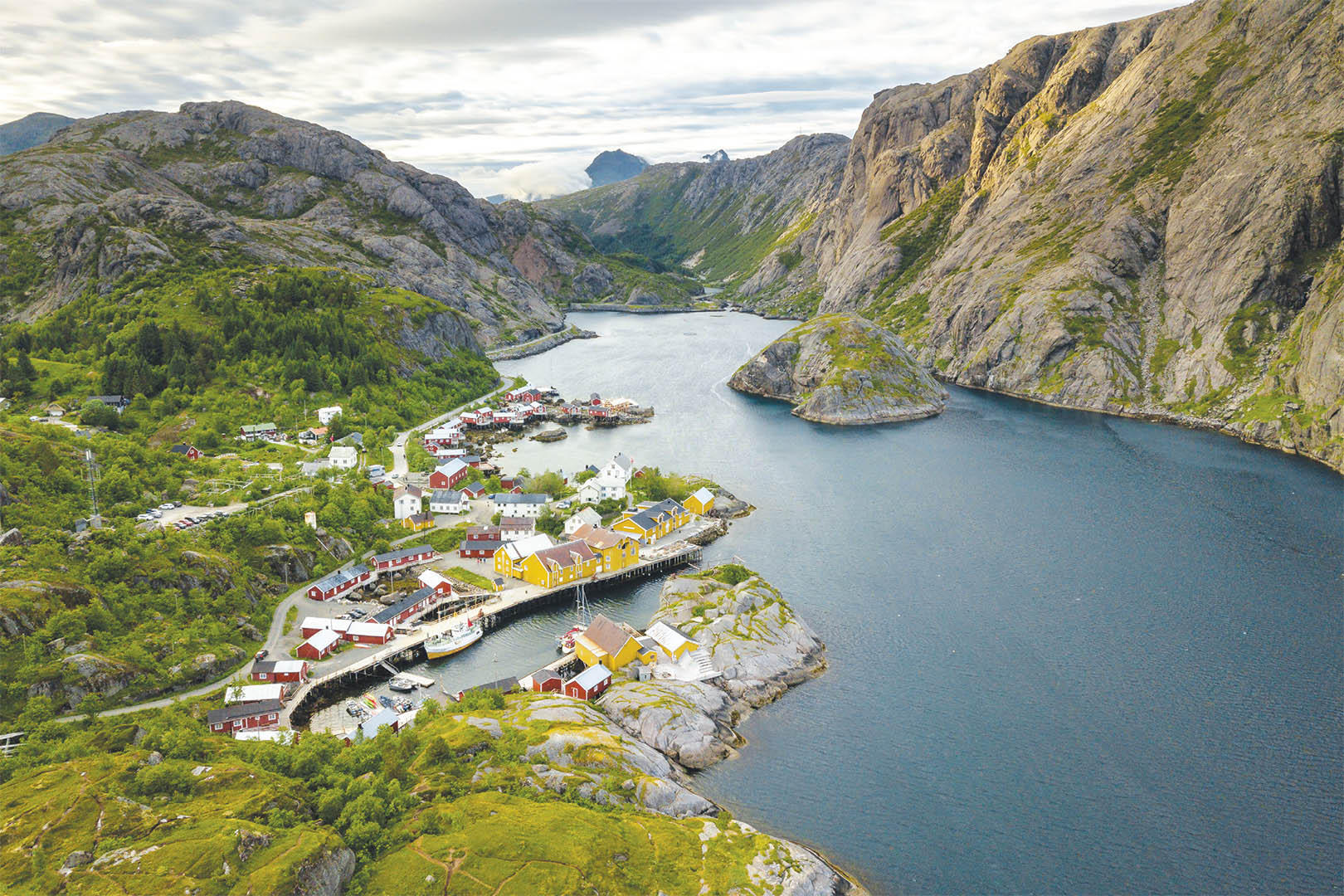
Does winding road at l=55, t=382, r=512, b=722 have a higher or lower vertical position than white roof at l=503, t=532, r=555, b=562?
higher

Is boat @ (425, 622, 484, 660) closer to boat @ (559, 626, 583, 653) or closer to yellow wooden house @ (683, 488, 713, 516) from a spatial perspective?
boat @ (559, 626, 583, 653)

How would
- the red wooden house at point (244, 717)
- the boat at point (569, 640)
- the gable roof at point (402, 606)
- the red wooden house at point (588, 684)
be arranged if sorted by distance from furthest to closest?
the gable roof at point (402, 606)
the boat at point (569, 640)
the red wooden house at point (588, 684)
the red wooden house at point (244, 717)

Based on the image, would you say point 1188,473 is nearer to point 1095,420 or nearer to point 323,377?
point 1095,420

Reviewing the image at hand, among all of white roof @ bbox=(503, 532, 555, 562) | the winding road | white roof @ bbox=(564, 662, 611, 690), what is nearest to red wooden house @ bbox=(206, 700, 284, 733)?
the winding road

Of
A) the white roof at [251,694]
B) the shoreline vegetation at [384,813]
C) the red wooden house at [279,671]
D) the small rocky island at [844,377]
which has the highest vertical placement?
the shoreline vegetation at [384,813]

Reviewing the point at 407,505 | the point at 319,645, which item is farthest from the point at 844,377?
the point at 319,645

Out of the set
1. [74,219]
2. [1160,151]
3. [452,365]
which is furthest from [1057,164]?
[74,219]

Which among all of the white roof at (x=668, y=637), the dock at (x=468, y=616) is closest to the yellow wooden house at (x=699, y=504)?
the dock at (x=468, y=616)

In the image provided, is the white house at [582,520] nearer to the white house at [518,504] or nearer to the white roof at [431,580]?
the white house at [518,504]
